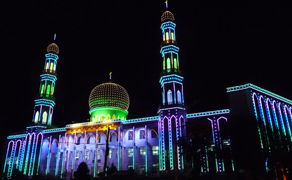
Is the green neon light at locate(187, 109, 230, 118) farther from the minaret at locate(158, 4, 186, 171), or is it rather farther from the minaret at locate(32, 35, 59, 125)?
the minaret at locate(32, 35, 59, 125)

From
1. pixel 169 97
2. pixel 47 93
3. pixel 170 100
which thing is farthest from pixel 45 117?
pixel 170 100

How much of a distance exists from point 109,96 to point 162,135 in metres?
15.7

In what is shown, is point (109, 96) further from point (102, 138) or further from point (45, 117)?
point (45, 117)

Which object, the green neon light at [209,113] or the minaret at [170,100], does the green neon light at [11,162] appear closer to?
the minaret at [170,100]

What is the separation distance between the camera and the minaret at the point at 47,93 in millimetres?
54219

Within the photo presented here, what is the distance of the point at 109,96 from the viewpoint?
54.0 metres

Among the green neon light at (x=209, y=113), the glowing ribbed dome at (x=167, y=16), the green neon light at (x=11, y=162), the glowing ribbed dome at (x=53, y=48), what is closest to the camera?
the green neon light at (x=209, y=113)

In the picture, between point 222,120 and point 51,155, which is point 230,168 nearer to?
point 222,120

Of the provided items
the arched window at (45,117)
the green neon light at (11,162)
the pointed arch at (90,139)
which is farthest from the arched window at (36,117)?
the pointed arch at (90,139)

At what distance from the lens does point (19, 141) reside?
55.1 m

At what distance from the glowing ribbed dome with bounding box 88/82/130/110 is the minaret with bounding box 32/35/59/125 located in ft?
25.8

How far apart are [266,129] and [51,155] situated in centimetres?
3581

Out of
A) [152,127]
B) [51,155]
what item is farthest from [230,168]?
[51,155]

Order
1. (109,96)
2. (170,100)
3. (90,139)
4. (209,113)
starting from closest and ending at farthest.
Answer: (209,113) < (170,100) < (90,139) < (109,96)
